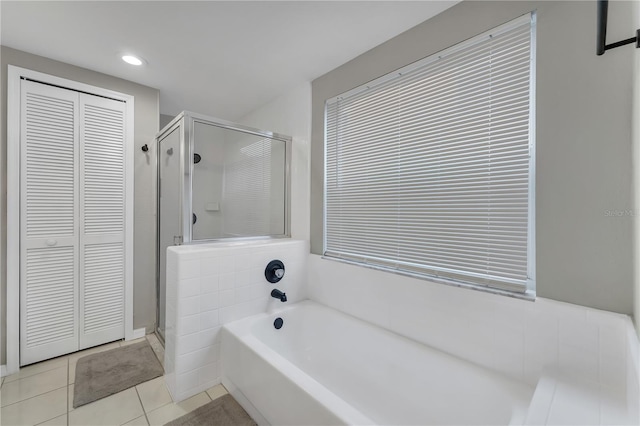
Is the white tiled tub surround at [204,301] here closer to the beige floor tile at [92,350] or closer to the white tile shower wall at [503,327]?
the white tile shower wall at [503,327]

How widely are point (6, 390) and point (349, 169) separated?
2783 millimetres

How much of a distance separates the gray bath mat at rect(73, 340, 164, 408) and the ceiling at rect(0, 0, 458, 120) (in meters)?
2.38

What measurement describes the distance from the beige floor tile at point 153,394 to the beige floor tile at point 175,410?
0.17ft

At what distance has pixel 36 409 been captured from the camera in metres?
1.62

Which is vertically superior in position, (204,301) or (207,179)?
(207,179)

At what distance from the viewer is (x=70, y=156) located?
2.18 m

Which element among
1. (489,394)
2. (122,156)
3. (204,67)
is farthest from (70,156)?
(489,394)

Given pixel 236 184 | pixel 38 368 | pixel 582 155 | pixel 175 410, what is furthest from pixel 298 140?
pixel 38 368

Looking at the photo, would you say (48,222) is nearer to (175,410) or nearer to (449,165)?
(175,410)

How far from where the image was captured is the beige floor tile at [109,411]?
60.3 inches

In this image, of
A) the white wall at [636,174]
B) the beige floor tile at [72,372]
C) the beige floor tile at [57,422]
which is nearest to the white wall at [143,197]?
the beige floor tile at [72,372]

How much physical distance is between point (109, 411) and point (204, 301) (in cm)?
80

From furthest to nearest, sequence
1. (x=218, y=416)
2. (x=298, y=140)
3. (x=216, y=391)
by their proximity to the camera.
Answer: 1. (x=298, y=140)
2. (x=216, y=391)
3. (x=218, y=416)

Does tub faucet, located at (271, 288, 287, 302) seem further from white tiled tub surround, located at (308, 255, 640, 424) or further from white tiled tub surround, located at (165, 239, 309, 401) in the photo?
white tiled tub surround, located at (308, 255, 640, 424)
